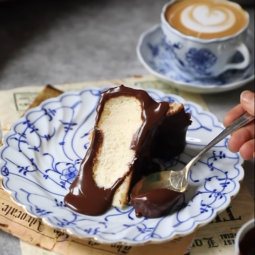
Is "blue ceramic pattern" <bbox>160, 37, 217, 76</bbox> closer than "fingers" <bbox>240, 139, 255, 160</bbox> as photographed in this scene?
No

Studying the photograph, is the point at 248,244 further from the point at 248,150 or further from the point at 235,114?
the point at 235,114

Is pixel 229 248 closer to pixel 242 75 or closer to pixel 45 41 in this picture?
pixel 242 75

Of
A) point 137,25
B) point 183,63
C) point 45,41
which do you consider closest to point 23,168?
point 183,63

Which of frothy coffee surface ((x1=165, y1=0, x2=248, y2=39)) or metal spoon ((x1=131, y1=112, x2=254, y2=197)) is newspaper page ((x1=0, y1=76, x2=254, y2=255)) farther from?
frothy coffee surface ((x1=165, y1=0, x2=248, y2=39))

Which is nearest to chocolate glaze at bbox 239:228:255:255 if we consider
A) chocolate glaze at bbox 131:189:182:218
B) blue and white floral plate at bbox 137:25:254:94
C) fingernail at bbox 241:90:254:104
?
chocolate glaze at bbox 131:189:182:218

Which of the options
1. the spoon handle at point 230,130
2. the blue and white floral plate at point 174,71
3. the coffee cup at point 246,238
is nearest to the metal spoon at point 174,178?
the spoon handle at point 230,130

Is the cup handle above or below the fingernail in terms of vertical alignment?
below

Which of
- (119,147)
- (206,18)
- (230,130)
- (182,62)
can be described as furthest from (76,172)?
(206,18)

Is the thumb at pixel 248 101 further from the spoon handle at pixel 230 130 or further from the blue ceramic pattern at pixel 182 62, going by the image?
the blue ceramic pattern at pixel 182 62
